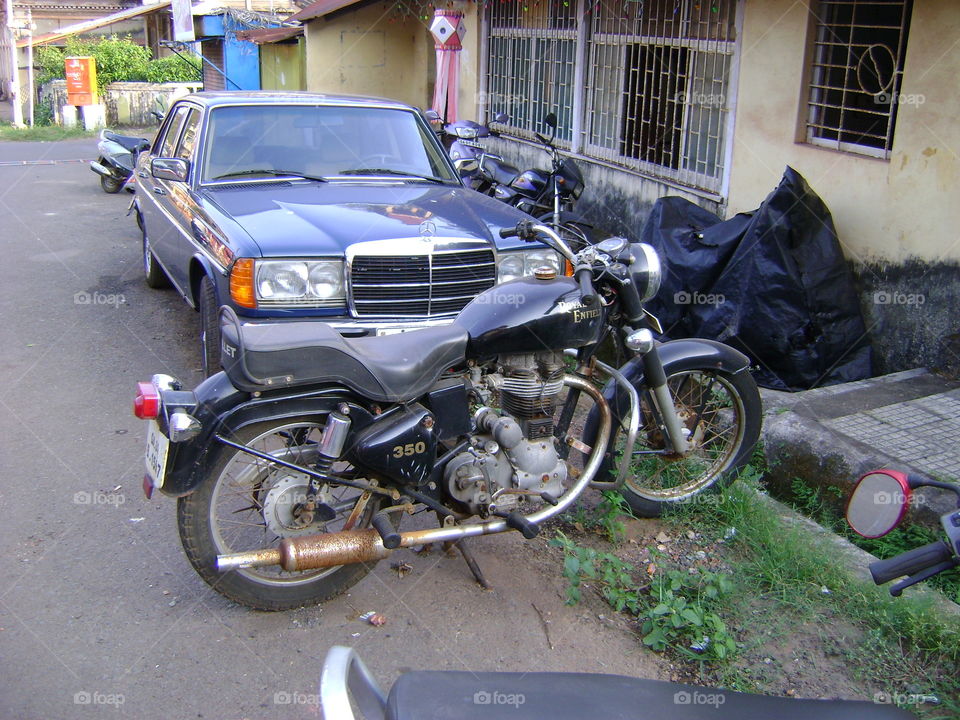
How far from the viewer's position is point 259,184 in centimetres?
582

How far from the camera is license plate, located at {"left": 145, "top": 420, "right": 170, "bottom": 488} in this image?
3.29 m

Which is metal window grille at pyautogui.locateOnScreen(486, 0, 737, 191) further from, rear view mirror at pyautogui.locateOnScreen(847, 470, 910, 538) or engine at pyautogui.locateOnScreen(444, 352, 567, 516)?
rear view mirror at pyautogui.locateOnScreen(847, 470, 910, 538)

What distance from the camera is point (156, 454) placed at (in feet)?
11.0

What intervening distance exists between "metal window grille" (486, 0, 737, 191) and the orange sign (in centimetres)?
1213

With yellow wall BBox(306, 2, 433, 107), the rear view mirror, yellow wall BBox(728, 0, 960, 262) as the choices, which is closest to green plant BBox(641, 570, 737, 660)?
the rear view mirror

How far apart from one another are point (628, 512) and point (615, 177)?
559cm

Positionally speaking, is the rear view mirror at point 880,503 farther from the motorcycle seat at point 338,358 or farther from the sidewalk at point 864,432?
the sidewalk at point 864,432

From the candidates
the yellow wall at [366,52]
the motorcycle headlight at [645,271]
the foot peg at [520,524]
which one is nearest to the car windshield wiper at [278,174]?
the motorcycle headlight at [645,271]

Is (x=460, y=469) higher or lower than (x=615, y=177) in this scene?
lower

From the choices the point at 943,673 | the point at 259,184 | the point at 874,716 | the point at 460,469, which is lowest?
the point at 943,673

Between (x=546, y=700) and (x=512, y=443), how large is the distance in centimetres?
182

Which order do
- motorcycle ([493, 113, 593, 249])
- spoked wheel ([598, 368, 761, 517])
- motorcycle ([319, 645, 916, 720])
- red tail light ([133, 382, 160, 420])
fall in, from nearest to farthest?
1. motorcycle ([319, 645, 916, 720])
2. red tail light ([133, 382, 160, 420])
3. spoked wheel ([598, 368, 761, 517])
4. motorcycle ([493, 113, 593, 249])

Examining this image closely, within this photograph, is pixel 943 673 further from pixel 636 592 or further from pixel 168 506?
pixel 168 506

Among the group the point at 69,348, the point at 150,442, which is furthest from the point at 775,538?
the point at 69,348
